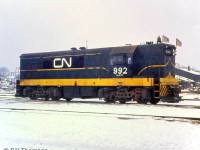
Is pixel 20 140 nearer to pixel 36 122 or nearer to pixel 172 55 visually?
pixel 36 122

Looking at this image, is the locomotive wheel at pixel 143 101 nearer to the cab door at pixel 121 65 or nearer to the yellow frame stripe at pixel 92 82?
the yellow frame stripe at pixel 92 82

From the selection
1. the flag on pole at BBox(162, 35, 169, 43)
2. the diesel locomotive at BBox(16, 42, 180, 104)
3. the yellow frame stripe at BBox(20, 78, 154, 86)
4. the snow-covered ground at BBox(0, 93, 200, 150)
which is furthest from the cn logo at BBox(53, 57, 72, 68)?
the snow-covered ground at BBox(0, 93, 200, 150)

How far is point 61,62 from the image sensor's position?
27.0 meters

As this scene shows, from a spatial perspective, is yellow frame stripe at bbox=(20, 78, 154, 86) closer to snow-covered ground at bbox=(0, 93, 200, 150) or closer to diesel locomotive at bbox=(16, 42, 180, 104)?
diesel locomotive at bbox=(16, 42, 180, 104)

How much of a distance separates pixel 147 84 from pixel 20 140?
13579 millimetres

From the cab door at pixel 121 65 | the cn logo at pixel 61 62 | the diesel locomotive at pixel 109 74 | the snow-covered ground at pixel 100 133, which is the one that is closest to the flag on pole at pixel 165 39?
the diesel locomotive at pixel 109 74

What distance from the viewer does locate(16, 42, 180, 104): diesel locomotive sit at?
2177cm

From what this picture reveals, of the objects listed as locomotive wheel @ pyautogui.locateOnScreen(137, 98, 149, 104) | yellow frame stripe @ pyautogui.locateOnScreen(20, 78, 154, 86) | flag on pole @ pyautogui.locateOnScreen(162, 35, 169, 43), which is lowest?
locomotive wheel @ pyautogui.locateOnScreen(137, 98, 149, 104)

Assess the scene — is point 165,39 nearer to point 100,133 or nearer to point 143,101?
point 143,101

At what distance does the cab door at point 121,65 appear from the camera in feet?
74.4

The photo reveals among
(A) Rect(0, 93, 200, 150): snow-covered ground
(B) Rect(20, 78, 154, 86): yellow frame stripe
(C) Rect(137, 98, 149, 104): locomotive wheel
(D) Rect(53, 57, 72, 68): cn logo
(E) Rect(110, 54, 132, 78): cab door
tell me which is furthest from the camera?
(D) Rect(53, 57, 72, 68): cn logo

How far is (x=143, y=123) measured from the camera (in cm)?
1232

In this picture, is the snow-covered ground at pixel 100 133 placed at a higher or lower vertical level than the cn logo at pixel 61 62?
lower

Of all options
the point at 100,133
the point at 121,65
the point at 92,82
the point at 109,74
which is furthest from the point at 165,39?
the point at 100,133
